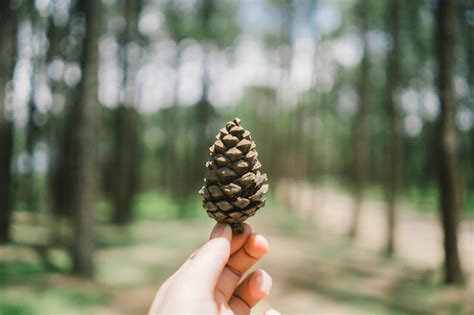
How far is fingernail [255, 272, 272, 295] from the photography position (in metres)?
2.34

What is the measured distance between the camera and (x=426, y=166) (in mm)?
34531

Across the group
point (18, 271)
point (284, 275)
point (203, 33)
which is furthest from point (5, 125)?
point (203, 33)

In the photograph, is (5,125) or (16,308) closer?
(16,308)

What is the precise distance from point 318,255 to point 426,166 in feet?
82.6

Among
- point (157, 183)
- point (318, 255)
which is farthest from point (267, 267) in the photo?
point (157, 183)

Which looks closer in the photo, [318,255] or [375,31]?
[318,255]

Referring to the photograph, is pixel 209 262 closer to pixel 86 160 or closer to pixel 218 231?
pixel 218 231

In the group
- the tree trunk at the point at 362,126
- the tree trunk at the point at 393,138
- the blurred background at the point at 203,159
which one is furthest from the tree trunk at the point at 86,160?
the tree trunk at the point at 362,126

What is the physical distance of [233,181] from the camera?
Answer: 7.41ft

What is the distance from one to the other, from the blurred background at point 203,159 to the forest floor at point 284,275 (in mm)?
60

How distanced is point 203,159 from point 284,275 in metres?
17.7

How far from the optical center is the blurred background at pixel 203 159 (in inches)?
371

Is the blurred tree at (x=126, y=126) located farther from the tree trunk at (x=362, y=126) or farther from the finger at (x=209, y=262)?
the finger at (x=209, y=262)

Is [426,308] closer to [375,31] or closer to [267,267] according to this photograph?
[267,267]
